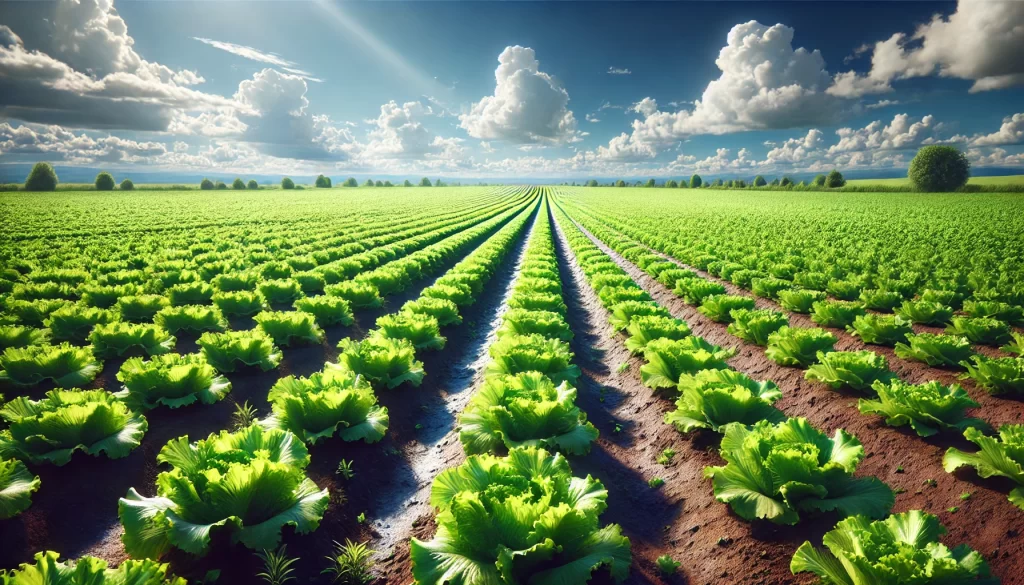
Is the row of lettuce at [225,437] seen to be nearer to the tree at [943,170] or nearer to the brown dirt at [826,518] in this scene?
the brown dirt at [826,518]

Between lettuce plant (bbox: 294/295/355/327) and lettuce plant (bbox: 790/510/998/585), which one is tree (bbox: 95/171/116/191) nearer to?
lettuce plant (bbox: 294/295/355/327)

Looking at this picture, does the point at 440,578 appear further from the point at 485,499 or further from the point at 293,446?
the point at 293,446

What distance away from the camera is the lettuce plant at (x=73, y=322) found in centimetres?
935

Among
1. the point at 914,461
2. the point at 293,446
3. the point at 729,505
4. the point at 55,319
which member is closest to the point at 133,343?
the point at 55,319

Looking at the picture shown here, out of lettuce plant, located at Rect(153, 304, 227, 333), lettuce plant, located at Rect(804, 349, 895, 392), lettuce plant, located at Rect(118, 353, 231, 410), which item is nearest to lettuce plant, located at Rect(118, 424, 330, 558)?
lettuce plant, located at Rect(118, 353, 231, 410)

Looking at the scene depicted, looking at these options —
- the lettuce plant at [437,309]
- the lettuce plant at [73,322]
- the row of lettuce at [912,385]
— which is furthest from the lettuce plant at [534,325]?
the lettuce plant at [73,322]

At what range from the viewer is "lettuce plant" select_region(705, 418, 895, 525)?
13.7ft

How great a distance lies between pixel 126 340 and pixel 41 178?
125 meters

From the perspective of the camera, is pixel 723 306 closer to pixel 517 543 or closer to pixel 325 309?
pixel 517 543

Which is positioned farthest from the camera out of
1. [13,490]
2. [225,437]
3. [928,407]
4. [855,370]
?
[855,370]

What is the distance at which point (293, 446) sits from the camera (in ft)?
16.4

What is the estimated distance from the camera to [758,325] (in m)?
9.41

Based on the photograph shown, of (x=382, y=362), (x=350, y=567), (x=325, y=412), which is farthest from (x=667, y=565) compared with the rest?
(x=382, y=362)

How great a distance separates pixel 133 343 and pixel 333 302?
3850 millimetres
